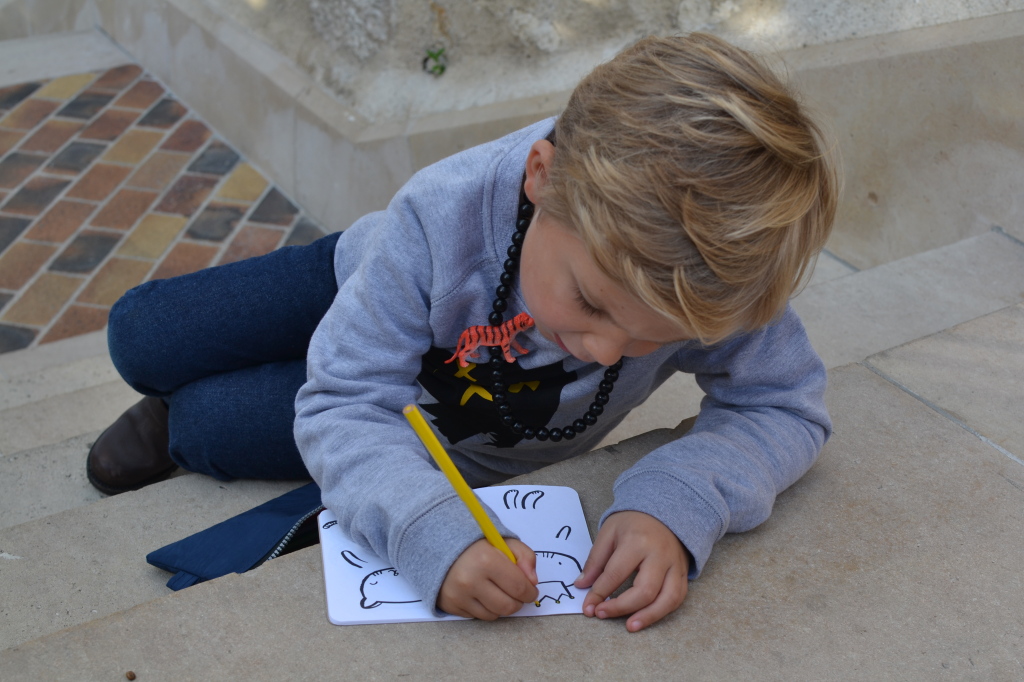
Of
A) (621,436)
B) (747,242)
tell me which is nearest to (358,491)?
(747,242)

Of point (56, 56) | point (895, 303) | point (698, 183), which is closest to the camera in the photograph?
point (698, 183)

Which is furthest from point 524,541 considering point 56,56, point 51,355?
point 56,56

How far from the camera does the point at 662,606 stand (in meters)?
0.96

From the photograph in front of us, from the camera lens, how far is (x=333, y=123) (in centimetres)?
305

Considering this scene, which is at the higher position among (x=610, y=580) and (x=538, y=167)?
(x=538, y=167)

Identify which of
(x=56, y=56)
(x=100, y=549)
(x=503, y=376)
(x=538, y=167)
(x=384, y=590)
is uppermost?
(x=538, y=167)

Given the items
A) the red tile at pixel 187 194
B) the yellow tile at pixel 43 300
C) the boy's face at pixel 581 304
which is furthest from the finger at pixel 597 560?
the red tile at pixel 187 194

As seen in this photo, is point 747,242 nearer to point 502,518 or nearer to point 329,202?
point 502,518

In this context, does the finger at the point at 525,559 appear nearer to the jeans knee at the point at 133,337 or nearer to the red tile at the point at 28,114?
the jeans knee at the point at 133,337

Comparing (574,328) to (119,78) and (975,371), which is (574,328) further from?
(119,78)

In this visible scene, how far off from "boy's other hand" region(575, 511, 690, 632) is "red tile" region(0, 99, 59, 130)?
339 centimetres

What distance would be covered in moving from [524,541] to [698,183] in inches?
19.7

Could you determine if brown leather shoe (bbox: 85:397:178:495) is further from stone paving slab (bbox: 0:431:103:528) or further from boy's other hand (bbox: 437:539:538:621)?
boy's other hand (bbox: 437:539:538:621)

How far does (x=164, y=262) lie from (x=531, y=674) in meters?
2.41
